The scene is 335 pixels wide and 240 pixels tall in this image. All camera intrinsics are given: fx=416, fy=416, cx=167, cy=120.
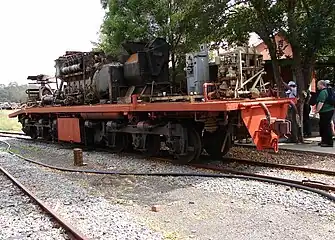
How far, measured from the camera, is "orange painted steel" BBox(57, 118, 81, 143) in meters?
13.1

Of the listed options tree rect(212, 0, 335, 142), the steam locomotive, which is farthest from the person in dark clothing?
the steam locomotive

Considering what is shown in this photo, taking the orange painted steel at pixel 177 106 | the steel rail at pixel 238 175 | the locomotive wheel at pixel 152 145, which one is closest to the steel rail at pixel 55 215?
the steel rail at pixel 238 175

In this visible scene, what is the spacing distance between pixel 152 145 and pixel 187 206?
461cm

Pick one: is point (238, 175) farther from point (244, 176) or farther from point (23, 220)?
point (23, 220)

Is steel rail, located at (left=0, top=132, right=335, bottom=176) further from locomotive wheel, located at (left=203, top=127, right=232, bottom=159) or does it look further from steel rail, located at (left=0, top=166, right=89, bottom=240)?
steel rail, located at (left=0, top=166, right=89, bottom=240)

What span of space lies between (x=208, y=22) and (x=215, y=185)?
616 cm

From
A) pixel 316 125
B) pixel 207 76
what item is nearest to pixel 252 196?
pixel 207 76

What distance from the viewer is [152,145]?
10469 mm

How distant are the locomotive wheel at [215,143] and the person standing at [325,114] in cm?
299

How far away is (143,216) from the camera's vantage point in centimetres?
554

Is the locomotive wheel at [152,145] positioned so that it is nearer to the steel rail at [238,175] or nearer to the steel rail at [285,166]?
the steel rail at [238,175]

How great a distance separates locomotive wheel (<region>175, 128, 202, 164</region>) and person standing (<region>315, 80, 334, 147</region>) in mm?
3820

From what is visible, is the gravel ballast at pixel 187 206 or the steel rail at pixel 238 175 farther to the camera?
the steel rail at pixel 238 175

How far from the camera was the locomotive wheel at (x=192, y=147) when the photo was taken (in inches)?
355
